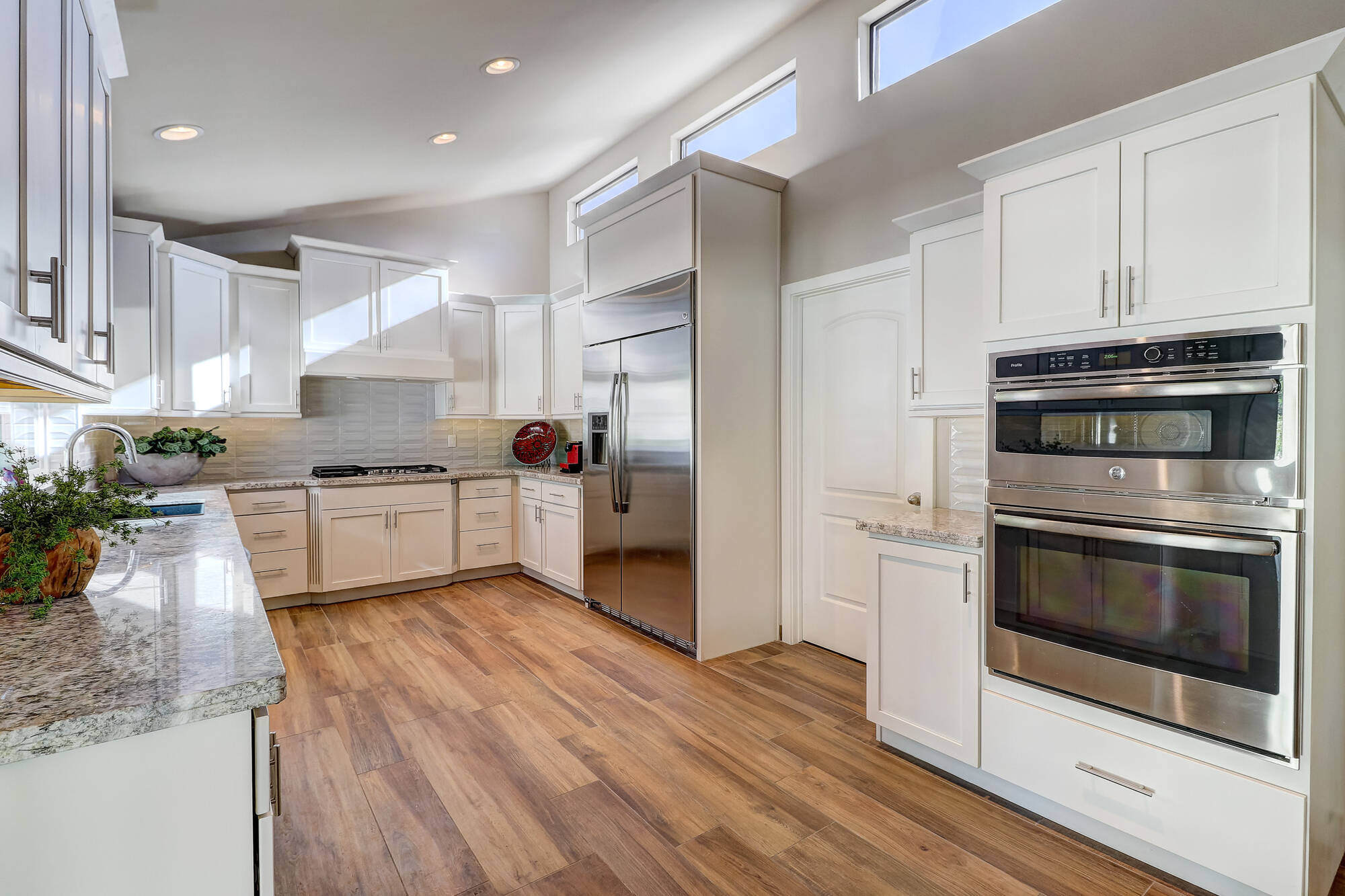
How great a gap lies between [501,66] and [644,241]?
43.2 inches

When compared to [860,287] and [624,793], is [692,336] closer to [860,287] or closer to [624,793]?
[860,287]

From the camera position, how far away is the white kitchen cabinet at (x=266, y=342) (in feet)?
14.4

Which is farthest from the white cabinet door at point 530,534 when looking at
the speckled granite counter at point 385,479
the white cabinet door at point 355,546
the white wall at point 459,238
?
the white wall at point 459,238

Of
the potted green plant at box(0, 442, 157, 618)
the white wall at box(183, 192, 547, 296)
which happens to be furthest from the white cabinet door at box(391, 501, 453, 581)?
the potted green plant at box(0, 442, 157, 618)

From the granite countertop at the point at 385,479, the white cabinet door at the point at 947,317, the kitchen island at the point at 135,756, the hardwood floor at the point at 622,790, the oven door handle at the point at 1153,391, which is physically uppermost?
the white cabinet door at the point at 947,317

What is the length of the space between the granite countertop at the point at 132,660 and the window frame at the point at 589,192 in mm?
4075

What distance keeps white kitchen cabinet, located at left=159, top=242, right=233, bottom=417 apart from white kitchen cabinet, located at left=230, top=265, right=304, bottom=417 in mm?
80

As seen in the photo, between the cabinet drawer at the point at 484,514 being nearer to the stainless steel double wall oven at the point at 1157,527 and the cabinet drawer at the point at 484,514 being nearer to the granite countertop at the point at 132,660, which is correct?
the granite countertop at the point at 132,660

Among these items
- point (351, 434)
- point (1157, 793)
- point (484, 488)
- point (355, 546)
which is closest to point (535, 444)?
point (484, 488)

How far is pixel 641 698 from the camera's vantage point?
118 inches

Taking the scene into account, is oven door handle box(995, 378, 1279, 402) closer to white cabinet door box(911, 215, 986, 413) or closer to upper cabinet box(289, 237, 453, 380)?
white cabinet door box(911, 215, 986, 413)

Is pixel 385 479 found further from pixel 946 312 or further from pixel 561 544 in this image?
pixel 946 312

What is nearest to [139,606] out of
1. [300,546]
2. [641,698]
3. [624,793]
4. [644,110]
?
[624,793]

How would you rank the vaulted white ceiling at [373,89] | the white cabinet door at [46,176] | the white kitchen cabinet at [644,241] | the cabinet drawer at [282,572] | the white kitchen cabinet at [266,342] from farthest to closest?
the white kitchen cabinet at [266,342] < the cabinet drawer at [282,572] < the white kitchen cabinet at [644,241] < the vaulted white ceiling at [373,89] < the white cabinet door at [46,176]
